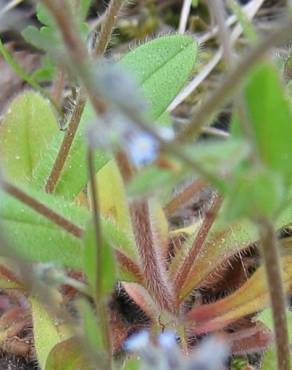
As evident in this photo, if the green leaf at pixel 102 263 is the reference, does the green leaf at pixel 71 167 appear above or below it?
above

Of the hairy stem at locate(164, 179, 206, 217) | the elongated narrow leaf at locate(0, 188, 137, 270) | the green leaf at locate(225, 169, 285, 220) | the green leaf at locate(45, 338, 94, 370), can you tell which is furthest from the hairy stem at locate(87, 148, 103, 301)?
the hairy stem at locate(164, 179, 206, 217)

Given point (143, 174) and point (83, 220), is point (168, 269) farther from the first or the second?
point (143, 174)

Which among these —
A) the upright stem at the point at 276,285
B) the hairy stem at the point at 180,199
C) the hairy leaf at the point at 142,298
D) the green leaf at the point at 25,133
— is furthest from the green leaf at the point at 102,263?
the green leaf at the point at 25,133

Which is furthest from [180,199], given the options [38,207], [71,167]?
[38,207]

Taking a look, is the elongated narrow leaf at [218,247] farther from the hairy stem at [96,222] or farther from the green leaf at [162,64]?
the hairy stem at [96,222]

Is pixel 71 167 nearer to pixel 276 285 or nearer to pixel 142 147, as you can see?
pixel 276 285

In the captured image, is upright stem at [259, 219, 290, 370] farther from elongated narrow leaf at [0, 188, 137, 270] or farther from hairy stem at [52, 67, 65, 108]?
hairy stem at [52, 67, 65, 108]
